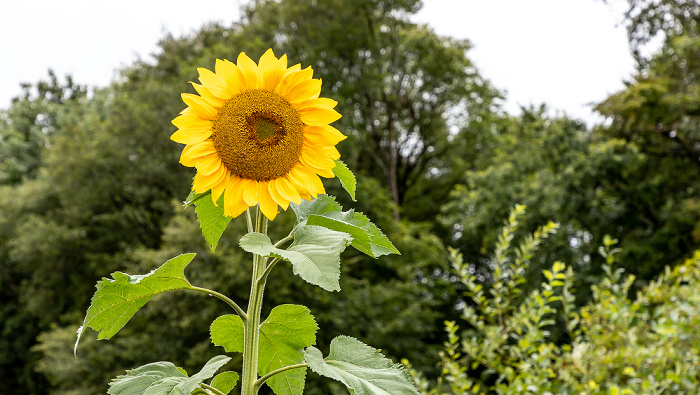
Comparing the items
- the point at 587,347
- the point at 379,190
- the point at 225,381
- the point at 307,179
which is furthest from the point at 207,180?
the point at 379,190

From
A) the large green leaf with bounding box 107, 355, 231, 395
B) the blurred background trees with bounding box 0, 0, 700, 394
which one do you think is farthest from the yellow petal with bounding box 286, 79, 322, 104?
the blurred background trees with bounding box 0, 0, 700, 394

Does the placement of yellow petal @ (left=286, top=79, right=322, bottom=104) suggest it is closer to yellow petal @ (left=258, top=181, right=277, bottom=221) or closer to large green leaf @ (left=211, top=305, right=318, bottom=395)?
yellow petal @ (left=258, top=181, right=277, bottom=221)

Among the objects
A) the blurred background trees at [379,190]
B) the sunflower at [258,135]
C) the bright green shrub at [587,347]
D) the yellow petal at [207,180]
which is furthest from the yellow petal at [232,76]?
the blurred background trees at [379,190]

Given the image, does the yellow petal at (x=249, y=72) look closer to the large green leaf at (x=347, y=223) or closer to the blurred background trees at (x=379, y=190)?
the large green leaf at (x=347, y=223)

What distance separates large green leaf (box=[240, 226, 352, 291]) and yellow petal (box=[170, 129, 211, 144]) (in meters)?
0.17

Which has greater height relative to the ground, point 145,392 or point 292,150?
point 292,150

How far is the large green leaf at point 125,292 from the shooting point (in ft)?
2.35

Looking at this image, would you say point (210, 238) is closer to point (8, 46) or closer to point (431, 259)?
point (431, 259)

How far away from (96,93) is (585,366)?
800 inches

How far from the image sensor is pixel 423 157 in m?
16.5

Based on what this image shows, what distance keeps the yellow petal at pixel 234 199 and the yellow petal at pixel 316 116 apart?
0.12 m

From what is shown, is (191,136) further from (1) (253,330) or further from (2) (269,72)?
(1) (253,330)

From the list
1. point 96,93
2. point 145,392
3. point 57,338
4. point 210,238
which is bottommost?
point 145,392

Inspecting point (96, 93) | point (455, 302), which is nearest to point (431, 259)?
point (455, 302)
